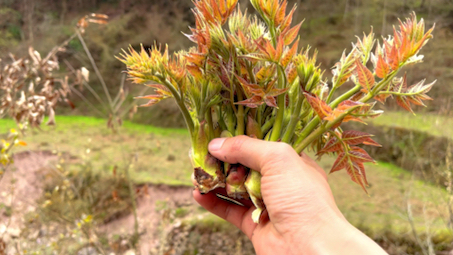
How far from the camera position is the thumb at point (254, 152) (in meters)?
0.59

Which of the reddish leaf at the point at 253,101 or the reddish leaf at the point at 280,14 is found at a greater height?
the reddish leaf at the point at 280,14

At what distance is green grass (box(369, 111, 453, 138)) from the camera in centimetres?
286

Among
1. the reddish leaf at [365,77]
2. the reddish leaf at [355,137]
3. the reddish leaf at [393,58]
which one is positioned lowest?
the reddish leaf at [355,137]

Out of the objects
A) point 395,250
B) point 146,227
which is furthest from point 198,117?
point 395,250

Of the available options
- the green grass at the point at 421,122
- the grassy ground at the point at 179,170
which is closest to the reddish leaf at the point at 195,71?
the grassy ground at the point at 179,170

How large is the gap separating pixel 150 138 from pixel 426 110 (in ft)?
10.9

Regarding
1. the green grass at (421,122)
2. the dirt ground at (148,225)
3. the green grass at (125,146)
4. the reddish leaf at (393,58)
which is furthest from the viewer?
the green grass at (421,122)

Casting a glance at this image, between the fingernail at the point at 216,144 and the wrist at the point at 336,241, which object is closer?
the wrist at the point at 336,241

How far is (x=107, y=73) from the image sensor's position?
4230 mm

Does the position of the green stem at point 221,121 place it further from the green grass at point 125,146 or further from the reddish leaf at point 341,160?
the green grass at point 125,146

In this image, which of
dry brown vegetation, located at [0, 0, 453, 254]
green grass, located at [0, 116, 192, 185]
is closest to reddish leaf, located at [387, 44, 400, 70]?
dry brown vegetation, located at [0, 0, 453, 254]

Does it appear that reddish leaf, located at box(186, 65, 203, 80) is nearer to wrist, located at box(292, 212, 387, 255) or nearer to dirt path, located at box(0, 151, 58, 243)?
wrist, located at box(292, 212, 387, 255)

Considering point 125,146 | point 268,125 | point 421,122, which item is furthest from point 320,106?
point 421,122

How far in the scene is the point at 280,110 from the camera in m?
0.62
